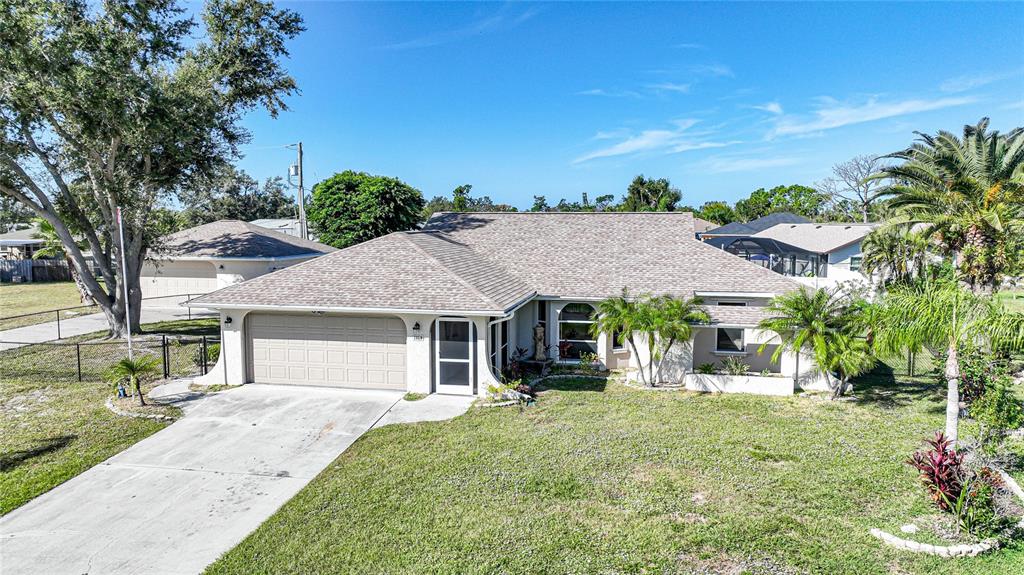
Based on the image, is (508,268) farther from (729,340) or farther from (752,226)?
(752,226)

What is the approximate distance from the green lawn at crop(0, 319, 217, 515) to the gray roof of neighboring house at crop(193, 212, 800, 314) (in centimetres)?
346

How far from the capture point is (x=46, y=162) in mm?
19422

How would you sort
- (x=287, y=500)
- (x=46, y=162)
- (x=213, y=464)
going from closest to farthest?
(x=287, y=500), (x=213, y=464), (x=46, y=162)

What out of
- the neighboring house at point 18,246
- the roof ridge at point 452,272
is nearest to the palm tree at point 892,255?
the roof ridge at point 452,272

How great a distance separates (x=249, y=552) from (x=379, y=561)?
1.70 metres

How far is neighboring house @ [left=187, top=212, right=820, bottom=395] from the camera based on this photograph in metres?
14.0

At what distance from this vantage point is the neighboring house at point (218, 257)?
28688 millimetres

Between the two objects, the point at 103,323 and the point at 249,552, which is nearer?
the point at 249,552

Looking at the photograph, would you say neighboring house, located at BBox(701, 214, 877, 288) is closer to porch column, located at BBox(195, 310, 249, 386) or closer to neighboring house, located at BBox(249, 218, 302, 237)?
porch column, located at BBox(195, 310, 249, 386)

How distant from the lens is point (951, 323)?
8.69 m

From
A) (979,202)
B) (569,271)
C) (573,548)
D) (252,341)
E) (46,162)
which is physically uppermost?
(46,162)

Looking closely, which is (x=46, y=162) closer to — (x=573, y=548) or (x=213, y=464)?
(x=213, y=464)

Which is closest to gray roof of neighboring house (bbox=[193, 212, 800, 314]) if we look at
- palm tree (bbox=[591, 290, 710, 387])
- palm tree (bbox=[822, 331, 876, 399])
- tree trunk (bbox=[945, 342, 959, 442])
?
palm tree (bbox=[591, 290, 710, 387])

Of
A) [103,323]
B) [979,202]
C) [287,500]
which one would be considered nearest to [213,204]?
[103,323]
